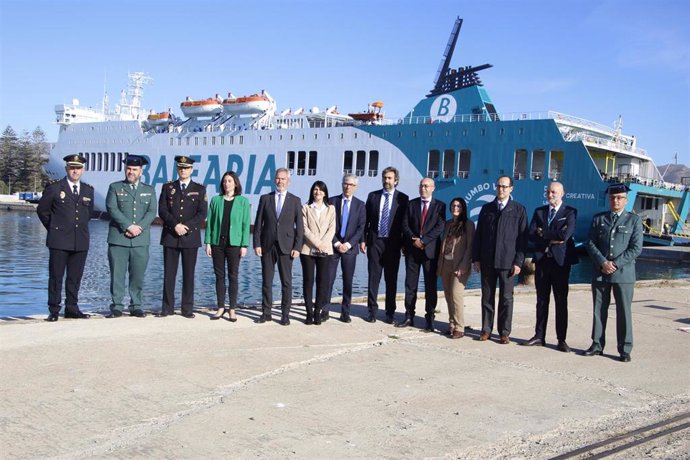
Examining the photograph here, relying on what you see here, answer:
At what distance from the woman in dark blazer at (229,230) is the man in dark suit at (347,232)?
0.97 meters

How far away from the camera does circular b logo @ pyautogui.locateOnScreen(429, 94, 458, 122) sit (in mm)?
28031

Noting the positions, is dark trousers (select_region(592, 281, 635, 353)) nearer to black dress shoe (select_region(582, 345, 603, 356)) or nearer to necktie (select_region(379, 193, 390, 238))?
black dress shoe (select_region(582, 345, 603, 356))

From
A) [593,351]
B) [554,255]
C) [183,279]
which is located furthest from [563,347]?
[183,279]

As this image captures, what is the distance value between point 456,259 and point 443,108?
74.2 feet

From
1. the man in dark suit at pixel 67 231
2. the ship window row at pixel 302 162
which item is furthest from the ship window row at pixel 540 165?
the man in dark suit at pixel 67 231

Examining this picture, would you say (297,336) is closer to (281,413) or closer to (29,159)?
(281,413)

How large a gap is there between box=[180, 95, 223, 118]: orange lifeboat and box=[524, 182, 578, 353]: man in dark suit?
33583 mm

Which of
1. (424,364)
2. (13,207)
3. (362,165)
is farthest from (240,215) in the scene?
(13,207)

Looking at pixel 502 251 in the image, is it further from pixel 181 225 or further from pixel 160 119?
pixel 160 119

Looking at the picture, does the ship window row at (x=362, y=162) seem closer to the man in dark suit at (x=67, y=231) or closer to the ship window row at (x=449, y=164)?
the ship window row at (x=449, y=164)

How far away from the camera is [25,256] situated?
20.6m

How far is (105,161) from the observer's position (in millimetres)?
44438

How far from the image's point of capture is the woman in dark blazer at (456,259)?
255 inches

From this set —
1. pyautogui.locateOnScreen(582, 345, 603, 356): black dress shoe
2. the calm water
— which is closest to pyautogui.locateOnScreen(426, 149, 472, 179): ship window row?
the calm water
